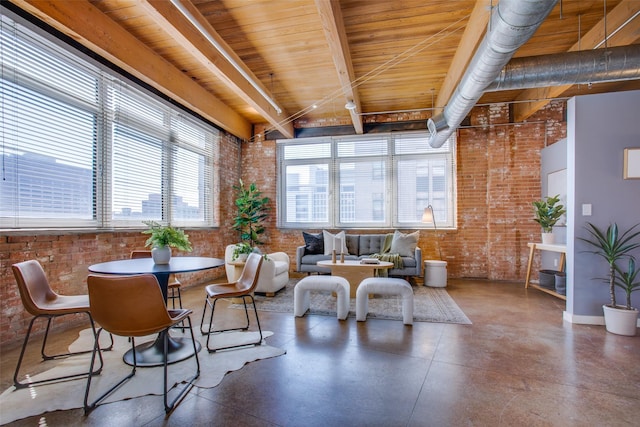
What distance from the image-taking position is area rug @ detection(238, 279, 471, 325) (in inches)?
148

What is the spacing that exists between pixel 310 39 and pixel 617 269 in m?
4.43

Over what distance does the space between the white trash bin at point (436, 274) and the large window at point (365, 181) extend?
3.91 ft

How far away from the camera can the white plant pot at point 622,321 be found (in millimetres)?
3135

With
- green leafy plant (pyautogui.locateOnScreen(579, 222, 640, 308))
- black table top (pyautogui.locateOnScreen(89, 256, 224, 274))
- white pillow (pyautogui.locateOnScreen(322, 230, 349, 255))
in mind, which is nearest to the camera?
black table top (pyautogui.locateOnScreen(89, 256, 224, 274))

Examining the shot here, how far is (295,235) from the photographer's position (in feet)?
23.0

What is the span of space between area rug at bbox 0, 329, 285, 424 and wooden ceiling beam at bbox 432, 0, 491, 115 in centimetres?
362

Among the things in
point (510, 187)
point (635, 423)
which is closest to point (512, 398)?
point (635, 423)

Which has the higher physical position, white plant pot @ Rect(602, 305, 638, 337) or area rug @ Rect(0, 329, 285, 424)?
white plant pot @ Rect(602, 305, 638, 337)

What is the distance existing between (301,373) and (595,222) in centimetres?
368

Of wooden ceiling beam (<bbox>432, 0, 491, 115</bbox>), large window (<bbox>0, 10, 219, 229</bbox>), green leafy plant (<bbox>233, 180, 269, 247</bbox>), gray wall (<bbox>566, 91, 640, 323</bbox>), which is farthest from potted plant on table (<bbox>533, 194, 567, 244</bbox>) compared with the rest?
large window (<bbox>0, 10, 219, 229</bbox>)

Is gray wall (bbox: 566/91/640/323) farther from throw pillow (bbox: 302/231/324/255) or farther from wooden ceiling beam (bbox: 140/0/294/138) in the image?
wooden ceiling beam (bbox: 140/0/294/138)

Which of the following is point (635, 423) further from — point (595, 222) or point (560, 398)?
point (595, 222)

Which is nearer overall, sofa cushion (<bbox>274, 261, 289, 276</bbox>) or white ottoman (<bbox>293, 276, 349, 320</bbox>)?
white ottoman (<bbox>293, 276, 349, 320</bbox>)

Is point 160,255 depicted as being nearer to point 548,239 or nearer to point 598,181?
point 598,181
